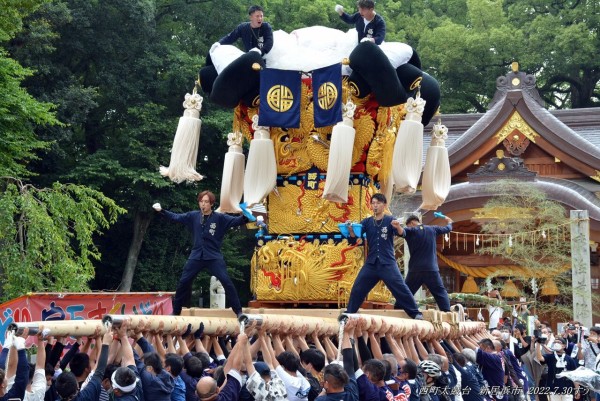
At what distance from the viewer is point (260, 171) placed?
33.8 ft

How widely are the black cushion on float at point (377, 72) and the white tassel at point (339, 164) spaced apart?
53cm

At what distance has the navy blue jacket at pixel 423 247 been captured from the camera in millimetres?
10141

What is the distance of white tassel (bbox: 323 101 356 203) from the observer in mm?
9562

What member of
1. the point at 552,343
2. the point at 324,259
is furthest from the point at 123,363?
the point at 552,343

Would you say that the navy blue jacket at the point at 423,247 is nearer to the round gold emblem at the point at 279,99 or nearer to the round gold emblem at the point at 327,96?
the round gold emblem at the point at 327,96

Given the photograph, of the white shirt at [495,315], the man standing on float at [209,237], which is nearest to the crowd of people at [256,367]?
the man standing on float at [209,237]

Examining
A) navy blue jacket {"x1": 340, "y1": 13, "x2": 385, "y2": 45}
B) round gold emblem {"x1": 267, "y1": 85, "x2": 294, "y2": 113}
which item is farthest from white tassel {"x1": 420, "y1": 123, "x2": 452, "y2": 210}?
round gold emblem {"x1": 267, "y1": 85, "x2": 294, "y2": 113}

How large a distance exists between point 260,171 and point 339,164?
109 cm

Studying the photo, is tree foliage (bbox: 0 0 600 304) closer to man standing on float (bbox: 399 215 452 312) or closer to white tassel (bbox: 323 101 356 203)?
white tassel (bbox: 323 101 356 203)

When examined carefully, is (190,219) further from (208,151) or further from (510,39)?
(510,39)

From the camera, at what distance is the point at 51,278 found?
14922 mm

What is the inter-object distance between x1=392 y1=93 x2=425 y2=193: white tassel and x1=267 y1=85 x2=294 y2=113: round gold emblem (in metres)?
1.20

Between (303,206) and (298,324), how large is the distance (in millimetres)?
2601

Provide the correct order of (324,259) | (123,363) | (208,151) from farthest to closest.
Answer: (208,151) < (324,259) < (123,363)
